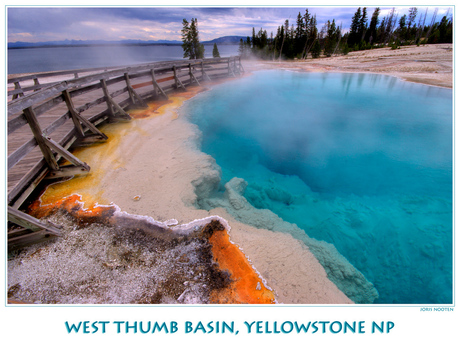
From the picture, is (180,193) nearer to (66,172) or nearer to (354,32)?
(66,172)

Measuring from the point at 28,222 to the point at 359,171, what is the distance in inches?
287

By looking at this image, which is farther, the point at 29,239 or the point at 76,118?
the point at 76,118

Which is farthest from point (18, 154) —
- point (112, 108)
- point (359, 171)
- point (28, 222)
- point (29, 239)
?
point (359, 171)

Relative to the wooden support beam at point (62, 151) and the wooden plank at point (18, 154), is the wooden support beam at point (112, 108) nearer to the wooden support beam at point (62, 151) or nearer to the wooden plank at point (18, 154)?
the wooden support beam at point (62, 151)

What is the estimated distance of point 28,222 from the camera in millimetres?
2846

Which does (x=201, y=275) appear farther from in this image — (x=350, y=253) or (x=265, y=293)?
(x=350, y=253)

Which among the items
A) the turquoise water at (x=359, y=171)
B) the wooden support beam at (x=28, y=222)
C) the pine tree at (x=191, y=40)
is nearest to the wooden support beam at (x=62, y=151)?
the wooden support beam at (x=28, y=222)

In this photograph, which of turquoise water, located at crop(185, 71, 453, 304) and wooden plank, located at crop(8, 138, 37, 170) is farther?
turquoise water, located at crop(185, 71, 453, 304)

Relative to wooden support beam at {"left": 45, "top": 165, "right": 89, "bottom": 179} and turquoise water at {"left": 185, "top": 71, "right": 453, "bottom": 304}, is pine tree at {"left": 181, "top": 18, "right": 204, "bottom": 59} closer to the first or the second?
turquoise water at {"left": 185, "top": 71, "right": 453, "bottom": 304}

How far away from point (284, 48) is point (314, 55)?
247 inches

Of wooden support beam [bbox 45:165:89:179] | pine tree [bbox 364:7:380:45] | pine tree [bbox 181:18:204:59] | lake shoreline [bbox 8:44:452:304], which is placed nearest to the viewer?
lake shoreline [bbox 8:44:452:304]

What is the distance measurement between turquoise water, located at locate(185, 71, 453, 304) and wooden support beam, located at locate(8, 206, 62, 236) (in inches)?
138

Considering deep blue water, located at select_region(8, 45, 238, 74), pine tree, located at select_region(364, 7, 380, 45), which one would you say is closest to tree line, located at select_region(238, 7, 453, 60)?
pine tree, located at select_region(364, 7, 380, 45)

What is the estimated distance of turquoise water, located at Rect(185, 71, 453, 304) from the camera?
3811 millimetres
